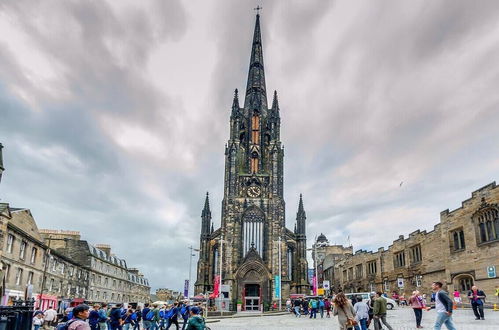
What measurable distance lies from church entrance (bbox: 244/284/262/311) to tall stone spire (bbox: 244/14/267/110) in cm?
2871

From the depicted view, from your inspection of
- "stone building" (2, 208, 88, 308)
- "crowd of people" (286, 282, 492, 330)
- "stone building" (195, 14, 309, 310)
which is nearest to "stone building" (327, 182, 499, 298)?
"crowd of people" (286, 282, 492, 330)

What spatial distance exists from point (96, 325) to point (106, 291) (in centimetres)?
4918

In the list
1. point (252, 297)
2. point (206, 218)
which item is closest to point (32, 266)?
point (252, 297)

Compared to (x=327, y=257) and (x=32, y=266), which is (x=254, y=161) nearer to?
(x=327, y=257)

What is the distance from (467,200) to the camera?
27.3m

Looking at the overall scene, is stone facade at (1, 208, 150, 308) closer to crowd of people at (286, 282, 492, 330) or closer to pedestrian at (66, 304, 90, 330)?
crowd of people at (286, 282, 492, 330)

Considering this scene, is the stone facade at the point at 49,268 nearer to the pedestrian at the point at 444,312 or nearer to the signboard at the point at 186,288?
the signboard at the point at 186,288

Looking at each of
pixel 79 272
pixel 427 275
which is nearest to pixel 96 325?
pixel 427 275

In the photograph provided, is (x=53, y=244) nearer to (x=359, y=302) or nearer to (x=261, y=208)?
(x=261, y=208)

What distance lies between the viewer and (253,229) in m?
55.6

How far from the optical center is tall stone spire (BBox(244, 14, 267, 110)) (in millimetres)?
67125

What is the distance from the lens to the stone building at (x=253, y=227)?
2060 inches

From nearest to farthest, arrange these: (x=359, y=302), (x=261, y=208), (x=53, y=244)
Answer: (x=359, y=302), (x=53, y=244), (x=261, y=208)

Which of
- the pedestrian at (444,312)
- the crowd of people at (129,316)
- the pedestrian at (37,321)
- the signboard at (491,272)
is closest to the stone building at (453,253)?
the signboard at (491,272)
